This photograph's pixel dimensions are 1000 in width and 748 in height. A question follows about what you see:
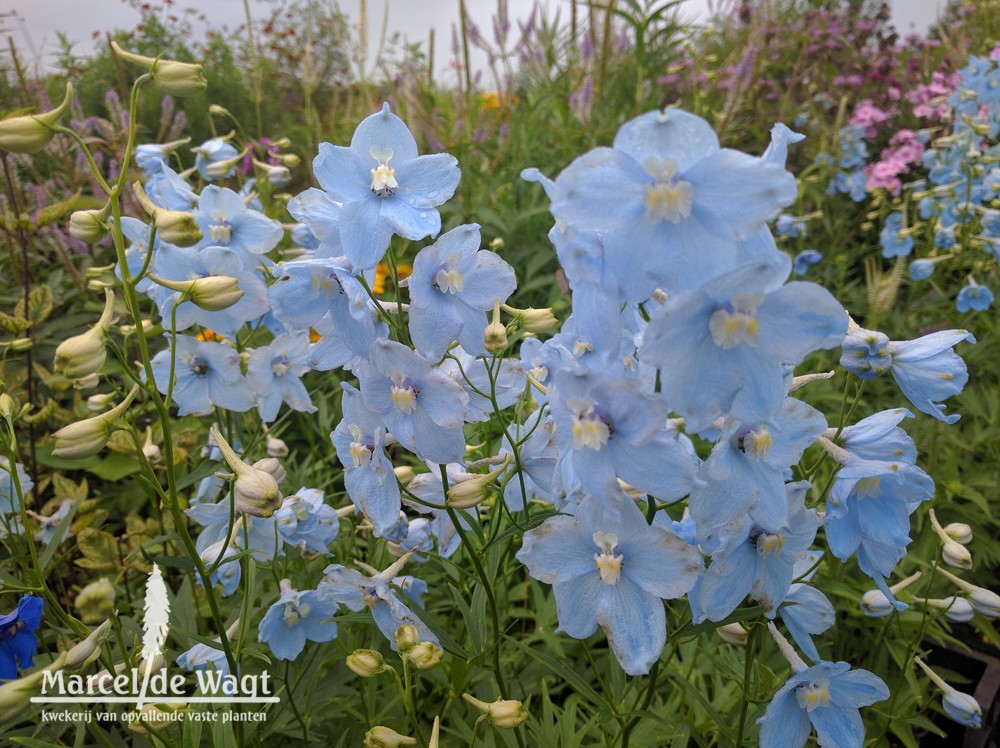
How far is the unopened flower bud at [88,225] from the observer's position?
108 centimetres

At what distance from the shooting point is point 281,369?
1.55 meters

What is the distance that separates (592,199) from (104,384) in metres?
2.70

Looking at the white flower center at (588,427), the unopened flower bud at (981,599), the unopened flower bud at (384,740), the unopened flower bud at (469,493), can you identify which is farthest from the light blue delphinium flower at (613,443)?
the unopened flower bud at (981,599)

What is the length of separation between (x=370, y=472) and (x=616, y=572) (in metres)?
0.40

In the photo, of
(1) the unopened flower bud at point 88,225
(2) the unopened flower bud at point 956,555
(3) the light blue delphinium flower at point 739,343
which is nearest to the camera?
(3) the light blue delphinium flower at point 739,343

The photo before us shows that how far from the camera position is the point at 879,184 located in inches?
162

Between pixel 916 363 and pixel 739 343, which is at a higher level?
pixel 739 343

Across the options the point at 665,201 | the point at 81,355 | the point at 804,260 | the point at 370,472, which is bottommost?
the point at 804,260

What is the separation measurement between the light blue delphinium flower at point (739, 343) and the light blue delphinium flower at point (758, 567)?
0.22 m

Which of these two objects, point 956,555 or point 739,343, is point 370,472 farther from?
point 956,555

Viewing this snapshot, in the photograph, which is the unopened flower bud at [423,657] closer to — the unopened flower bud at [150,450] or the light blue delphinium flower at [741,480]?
the light blue delphinium flower at [741,480]

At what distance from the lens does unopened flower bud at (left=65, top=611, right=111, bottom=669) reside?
1044mm

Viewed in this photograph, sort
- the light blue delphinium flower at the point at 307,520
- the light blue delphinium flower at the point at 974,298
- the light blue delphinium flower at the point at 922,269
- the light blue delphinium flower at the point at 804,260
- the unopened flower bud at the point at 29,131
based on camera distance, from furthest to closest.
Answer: the light blue delphinium flower at the point at 804,260 → the light blue delphinium flower at the point at 922,269 → the light blue delphinium flower at the point at 974,298 → the light blue delphinium flower at the point at 307,520 → the unopened flower bud at the point at 29,131

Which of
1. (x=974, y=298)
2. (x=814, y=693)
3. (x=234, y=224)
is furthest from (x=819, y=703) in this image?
(x=974, y=298)
